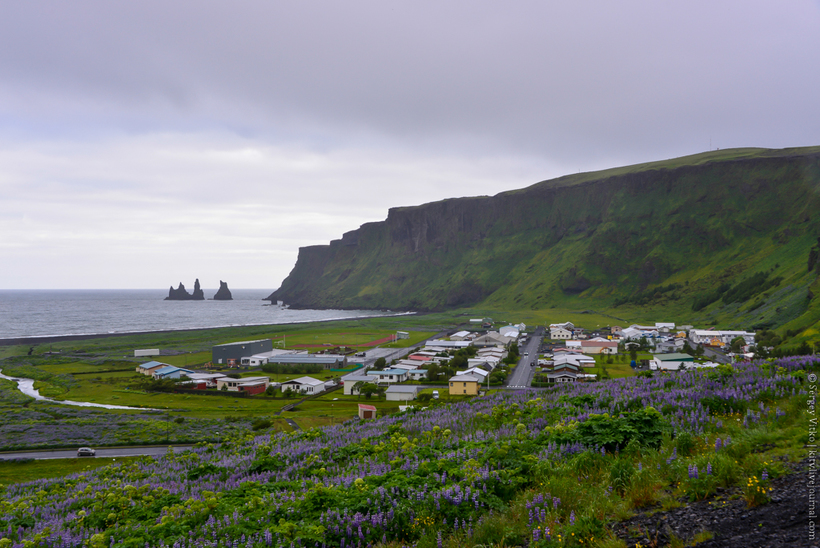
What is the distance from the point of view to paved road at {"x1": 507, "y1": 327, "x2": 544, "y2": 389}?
7512 centimetres

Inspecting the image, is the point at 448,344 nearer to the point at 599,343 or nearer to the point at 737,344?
the point at 599,343

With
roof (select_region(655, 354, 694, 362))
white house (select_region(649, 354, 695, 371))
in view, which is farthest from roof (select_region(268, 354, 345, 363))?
roof (select_region(655, 354, 694, 362))

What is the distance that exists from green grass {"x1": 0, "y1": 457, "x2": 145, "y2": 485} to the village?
26482 mm

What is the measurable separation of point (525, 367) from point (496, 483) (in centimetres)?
8839

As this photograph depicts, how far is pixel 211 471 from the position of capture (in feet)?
43.5

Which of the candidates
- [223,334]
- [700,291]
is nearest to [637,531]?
[223,334]

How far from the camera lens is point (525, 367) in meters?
91.9

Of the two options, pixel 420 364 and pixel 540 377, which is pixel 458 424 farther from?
pixel 420 364

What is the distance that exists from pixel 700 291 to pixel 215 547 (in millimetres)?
234443

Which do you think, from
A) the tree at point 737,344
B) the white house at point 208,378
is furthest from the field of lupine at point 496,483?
the tree at point 737,344

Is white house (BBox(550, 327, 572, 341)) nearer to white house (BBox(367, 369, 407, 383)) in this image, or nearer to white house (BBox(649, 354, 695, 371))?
white house (BBox(649, 354, 695, 371))

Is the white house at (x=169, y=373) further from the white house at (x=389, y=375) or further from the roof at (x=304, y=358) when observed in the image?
the white house at (x=389, y=375)

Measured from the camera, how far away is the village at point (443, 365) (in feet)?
247

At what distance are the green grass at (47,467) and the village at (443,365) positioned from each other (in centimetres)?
2648
